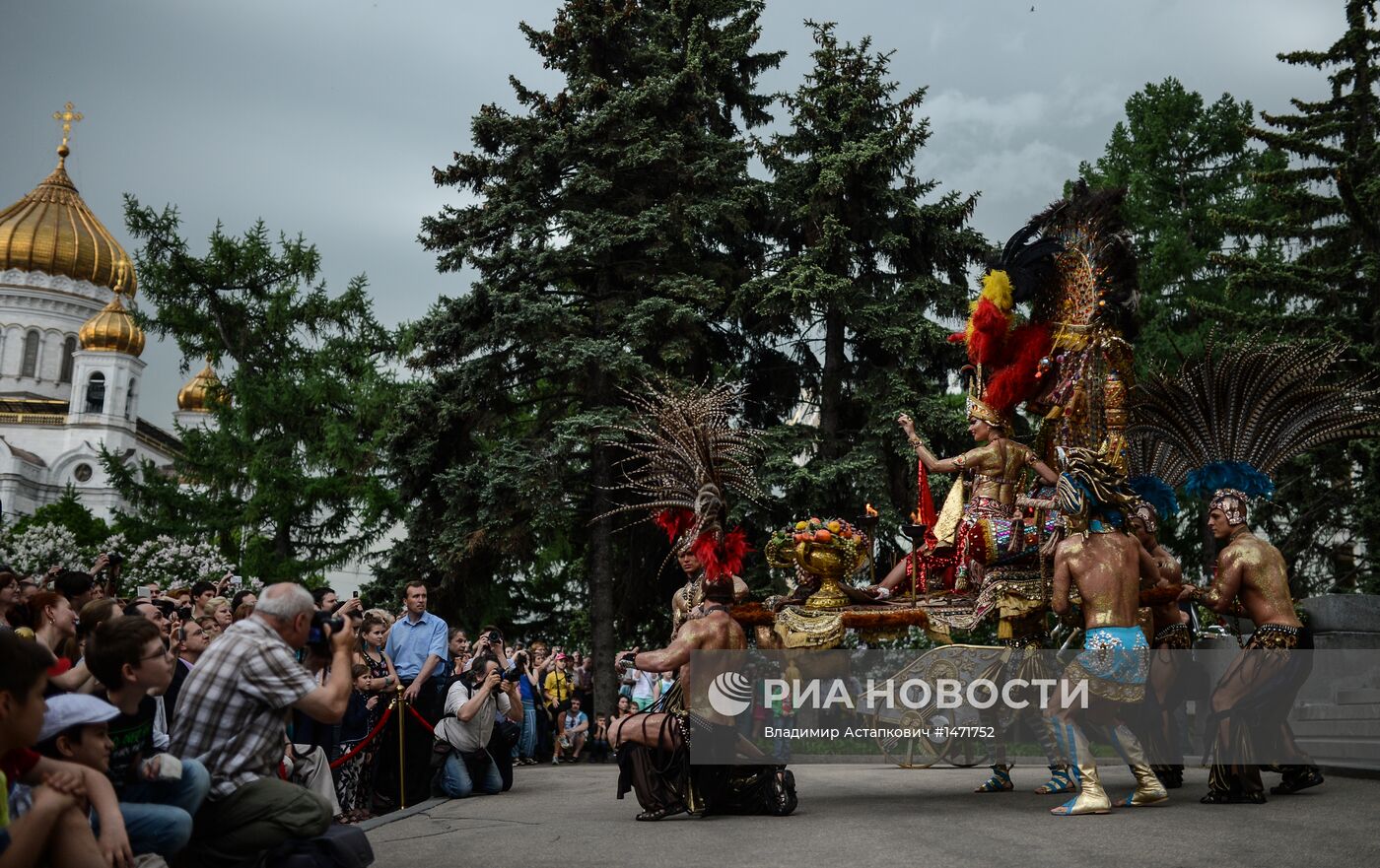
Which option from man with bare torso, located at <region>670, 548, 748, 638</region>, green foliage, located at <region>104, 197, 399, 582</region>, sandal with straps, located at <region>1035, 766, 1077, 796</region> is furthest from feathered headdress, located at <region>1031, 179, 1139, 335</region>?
green foliage, located at <region>104, 197, 399, 582</region>

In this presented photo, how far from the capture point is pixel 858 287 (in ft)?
72.2

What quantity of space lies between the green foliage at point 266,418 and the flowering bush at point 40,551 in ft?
5.71

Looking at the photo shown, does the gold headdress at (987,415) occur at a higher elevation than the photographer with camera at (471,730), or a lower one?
higher

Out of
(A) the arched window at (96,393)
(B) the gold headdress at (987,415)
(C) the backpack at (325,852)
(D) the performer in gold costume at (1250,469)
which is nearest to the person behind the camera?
(C) the backpack at (325,852)

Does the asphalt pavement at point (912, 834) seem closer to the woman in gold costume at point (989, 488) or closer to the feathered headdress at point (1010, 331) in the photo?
the woman in gold costume at point (989, 488)

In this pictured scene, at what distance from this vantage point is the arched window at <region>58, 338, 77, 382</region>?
6725 cm

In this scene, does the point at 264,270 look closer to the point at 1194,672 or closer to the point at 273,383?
the point at 273,383

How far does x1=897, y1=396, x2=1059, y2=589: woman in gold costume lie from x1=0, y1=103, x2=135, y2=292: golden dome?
6560 centimetres

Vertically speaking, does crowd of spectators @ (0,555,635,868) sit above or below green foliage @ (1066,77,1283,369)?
below

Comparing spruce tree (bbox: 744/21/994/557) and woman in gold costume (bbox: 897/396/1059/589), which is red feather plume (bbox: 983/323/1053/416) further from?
spruce tree (bbox: 744/21/994/557)

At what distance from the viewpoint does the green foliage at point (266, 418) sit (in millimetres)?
27297

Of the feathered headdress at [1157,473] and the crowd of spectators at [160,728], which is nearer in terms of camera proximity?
the crowd of spectators at [160,728]

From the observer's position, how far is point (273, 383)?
27828 millimetres

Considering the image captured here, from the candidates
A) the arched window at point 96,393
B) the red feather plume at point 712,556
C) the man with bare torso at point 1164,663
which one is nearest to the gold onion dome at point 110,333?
the arched window at point 96,393
